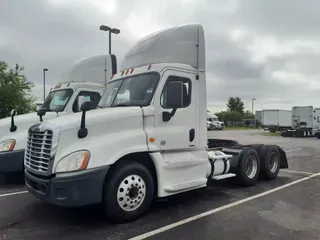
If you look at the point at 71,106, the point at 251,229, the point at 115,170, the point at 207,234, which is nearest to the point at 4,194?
the point at 71,106

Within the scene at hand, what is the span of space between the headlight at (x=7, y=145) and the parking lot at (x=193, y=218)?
950 millimetres

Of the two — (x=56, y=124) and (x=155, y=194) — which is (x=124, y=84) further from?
(x=155, y=194)

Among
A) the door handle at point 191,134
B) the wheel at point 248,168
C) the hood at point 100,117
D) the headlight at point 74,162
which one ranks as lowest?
the wheel at point 248,168

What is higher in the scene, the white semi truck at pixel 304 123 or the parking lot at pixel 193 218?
the white semi truck at pixel 304 123

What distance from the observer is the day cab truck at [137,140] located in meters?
4.58

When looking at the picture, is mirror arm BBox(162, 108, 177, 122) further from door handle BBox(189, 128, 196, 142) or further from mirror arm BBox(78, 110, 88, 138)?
mirror arm BBox(78, 110, 88, 138)

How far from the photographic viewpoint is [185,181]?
576 cm

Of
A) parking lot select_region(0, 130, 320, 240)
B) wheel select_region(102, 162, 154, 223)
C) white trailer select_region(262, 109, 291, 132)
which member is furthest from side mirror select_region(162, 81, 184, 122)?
white trailer select_region(262, 109, 291, 132)

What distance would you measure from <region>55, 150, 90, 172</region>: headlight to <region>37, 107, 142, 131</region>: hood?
1.42 ft

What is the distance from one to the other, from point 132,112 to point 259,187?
4140 millimetres

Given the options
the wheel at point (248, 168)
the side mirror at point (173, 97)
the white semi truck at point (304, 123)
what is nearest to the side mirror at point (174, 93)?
the side mirror at point (173, 97)

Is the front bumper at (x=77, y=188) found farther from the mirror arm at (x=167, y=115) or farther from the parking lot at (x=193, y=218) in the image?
the mirror arm at (x=167, y=115)

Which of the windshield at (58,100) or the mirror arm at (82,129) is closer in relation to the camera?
the mirror arm at (82,129)

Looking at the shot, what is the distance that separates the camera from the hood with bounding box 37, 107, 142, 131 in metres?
4.75
